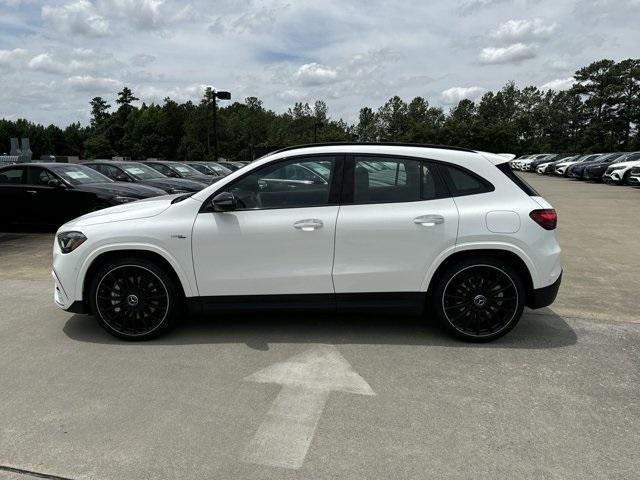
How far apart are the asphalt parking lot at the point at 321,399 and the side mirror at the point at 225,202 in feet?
3.77

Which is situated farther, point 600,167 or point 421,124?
point 421,124

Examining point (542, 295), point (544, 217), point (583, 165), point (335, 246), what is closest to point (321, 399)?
point (335, 246)

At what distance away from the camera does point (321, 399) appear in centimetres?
351

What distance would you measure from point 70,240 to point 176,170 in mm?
15070

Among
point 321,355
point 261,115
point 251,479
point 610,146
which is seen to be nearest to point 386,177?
point 321,355

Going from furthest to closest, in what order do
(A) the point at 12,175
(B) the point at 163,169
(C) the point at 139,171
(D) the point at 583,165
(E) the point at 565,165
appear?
(E) the point at 565,165
(D) the point at 583,165
(B) the point at 163,169
(C) the point at 139,171
(A) the point at 12,175

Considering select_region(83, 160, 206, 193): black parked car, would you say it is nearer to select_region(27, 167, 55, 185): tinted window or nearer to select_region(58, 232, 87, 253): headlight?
select_region(27, 167, 55, 185): tinted window

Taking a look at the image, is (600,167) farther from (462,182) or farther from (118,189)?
(462,182)

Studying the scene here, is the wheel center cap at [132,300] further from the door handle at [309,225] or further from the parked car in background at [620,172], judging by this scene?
the parked car in background at [620,172]

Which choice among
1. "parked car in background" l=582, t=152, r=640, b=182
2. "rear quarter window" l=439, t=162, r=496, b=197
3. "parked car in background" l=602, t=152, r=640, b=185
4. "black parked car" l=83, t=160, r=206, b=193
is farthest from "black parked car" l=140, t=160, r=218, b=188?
"parked car in background" l=582, t=152, r=640, b=182

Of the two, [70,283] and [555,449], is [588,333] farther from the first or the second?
[70,283]

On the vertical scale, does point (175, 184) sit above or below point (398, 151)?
below

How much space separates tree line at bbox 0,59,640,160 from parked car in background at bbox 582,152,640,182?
40646 millimetres

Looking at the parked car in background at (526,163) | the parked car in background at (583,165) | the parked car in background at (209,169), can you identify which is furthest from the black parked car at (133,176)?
the parked car in background at (526,163)
